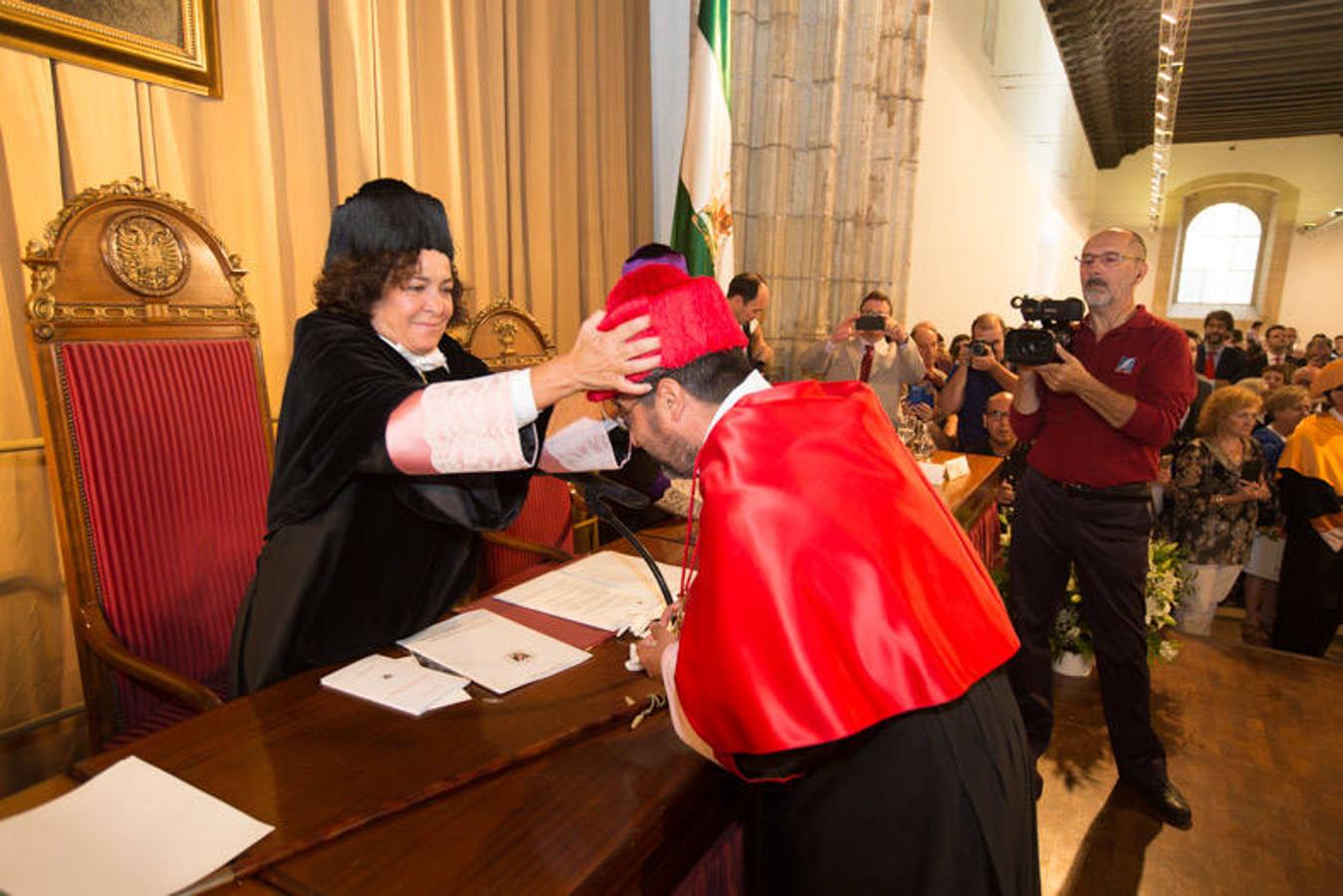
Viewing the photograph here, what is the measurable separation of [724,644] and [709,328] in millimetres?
515

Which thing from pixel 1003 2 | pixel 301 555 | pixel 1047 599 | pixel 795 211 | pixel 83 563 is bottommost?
pixel 1047 599

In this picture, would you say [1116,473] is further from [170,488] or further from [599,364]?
[170,488]

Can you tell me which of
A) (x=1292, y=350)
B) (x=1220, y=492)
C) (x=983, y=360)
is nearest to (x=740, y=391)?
(x=983, y=360)

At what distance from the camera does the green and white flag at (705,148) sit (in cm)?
386

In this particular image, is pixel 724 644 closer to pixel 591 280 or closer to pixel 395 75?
pixel 395 75

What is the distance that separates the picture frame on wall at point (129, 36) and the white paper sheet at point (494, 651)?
6.32 ft

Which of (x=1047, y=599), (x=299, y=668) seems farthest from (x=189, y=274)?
(x=1047, y=599)

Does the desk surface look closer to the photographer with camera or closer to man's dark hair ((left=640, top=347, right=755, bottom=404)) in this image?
man's dark hair ((left=640, top=347, right=755, bottom=404))

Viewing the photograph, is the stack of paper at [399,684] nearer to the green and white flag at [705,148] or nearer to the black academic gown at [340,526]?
the black academic gown at [340,526]

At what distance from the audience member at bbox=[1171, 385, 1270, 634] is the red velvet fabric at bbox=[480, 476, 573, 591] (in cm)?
351

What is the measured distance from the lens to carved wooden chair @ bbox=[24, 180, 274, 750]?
1795 millimetres

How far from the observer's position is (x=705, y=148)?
3.98 metres

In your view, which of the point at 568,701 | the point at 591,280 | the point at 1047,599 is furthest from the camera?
the point at 591,280

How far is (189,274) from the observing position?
6.93ft
